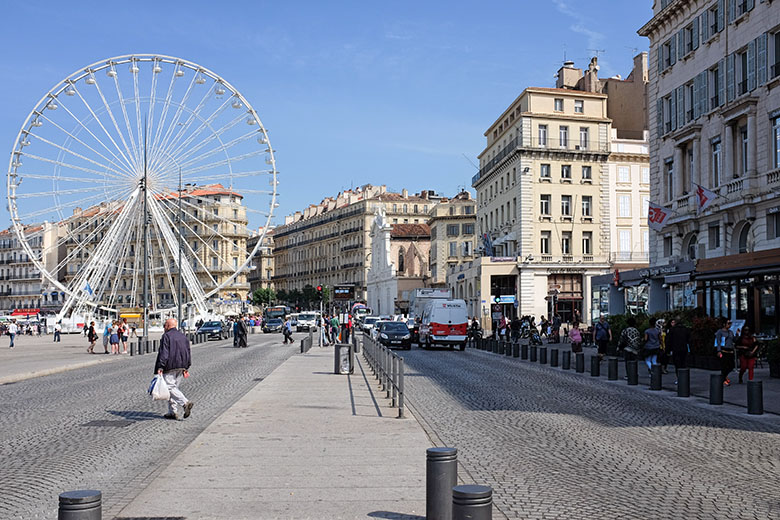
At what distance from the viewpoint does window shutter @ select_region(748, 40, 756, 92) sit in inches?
1346

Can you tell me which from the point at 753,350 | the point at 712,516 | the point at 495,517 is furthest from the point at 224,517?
the point at 753,350

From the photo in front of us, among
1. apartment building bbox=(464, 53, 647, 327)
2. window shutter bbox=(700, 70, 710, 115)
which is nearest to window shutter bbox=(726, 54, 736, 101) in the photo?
window shutter bbox=(700, 70, 710, 115)

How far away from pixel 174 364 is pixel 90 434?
1992 mm

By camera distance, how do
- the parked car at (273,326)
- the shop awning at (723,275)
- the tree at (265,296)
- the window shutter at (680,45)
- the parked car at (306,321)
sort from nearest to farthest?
1. the shop awning at (723,275)
2. the window shutter at (680,45)
3. the parked car at (273,326)
4. the parked car at (306,321)
5. the tree at (265,296)

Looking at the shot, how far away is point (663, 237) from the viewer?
1718 inches

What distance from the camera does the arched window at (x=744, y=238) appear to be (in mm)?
35459

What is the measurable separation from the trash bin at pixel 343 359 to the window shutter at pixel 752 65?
21.0 metres

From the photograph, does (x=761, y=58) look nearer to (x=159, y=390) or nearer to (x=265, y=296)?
(x=159, y=390)

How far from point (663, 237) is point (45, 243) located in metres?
114

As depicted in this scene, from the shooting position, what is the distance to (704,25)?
38938 mm

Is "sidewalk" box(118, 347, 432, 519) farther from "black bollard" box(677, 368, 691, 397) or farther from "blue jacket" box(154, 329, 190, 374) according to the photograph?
"black bollard" box(677, 368, 691, 397)

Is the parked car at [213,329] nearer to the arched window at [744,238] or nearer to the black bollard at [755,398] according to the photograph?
the arched window at [744,238]

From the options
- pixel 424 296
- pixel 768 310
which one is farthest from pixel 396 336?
pixel 768 310

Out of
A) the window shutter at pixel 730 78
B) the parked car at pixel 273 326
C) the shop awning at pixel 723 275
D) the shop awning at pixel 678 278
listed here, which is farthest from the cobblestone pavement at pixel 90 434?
the parked car at pixel 273 326
